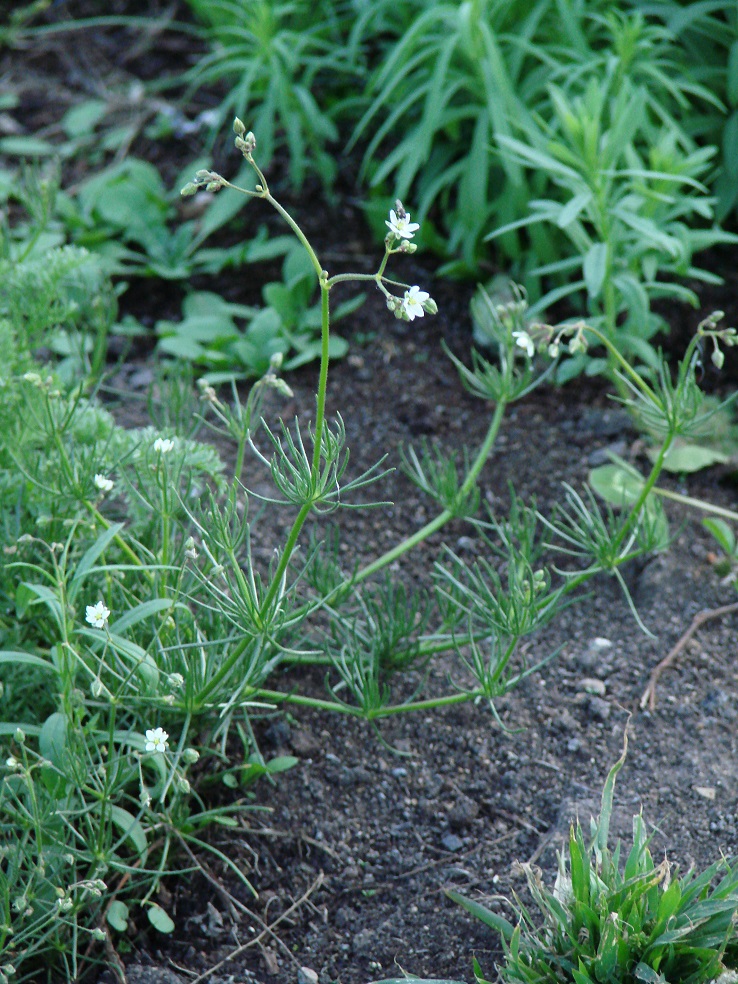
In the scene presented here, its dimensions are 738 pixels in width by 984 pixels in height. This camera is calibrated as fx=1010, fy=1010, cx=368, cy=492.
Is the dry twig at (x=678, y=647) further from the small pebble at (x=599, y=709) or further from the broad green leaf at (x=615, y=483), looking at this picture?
the broad green leaf at (x=615, y=483)

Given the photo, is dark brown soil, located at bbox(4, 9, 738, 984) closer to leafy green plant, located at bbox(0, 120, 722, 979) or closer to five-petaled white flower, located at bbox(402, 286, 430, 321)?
leafy green plant, located at bbox(0, 120, 722, 979)

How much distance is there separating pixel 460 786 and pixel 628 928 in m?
0.63

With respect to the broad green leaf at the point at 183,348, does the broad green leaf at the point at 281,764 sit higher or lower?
lower

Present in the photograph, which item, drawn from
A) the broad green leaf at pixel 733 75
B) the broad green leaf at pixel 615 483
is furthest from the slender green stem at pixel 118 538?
the broad green leaf at pixel 733 75

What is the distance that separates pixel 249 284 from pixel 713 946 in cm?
269

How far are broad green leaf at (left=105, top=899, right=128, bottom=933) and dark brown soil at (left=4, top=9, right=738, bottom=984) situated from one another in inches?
2.9

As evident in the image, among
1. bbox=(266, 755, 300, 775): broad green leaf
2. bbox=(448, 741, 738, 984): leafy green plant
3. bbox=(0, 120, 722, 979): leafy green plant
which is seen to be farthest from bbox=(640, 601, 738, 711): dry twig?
bbox=(266, 755, 300, 775): broad green leaf

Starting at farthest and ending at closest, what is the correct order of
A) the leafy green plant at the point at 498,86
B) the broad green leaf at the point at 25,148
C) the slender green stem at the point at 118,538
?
1. the broad green leaf at the point at 25,148
2. the leafy green plant at the point at 498,86
3. the slender green stem at the point at 118,538

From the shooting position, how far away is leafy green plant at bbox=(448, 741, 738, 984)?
1.60 metres

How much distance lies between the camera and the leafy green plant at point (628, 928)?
160 cm

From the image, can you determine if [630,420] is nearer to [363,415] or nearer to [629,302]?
[629,302]

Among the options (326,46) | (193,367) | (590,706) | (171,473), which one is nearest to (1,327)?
(171,473)

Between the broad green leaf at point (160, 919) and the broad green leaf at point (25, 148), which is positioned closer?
the broad green leaf at point (160, 919)

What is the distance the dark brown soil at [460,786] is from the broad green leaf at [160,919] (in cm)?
6
